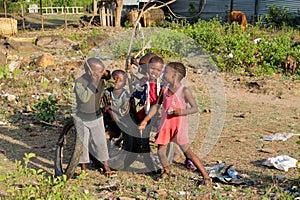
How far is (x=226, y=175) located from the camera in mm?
4219

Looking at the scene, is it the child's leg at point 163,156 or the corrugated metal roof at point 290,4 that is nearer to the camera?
the child's leg at point 163,156

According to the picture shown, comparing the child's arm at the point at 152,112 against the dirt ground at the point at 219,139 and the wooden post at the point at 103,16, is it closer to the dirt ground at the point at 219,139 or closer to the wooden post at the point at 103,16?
the dirt ground at the point at 219,139

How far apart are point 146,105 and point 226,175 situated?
1038 millimetres

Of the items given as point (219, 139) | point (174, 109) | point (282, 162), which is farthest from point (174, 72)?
point (219, 139)

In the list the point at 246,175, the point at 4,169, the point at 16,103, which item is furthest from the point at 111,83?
the point at 16,103

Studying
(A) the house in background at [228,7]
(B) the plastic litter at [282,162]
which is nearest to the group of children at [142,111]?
(B) the plastic litter at [282,162]

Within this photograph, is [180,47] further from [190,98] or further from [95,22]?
[95,22]

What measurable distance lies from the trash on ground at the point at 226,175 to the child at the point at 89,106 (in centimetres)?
113

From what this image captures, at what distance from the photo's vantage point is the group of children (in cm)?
413

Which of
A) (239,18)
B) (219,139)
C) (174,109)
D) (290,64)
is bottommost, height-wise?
(219,139)

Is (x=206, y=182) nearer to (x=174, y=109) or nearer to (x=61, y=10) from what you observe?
(x=174, y=109)

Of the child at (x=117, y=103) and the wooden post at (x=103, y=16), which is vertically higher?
the wooden post at (x=103, y=16)

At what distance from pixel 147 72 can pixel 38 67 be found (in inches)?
237

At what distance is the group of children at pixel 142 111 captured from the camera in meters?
4.13
